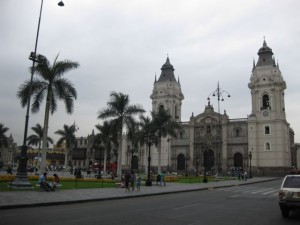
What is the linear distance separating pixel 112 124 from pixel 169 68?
2045 inches

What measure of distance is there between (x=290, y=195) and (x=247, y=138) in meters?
66.3

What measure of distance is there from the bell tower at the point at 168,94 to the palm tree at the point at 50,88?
58234 millimetres

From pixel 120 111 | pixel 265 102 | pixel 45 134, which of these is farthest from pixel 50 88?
pixel 265 102

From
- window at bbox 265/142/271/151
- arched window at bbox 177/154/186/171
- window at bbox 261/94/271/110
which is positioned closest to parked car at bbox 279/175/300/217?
window at bbox 265/142/271/151

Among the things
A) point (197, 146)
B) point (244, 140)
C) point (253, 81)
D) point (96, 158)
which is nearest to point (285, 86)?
point (253, 81)

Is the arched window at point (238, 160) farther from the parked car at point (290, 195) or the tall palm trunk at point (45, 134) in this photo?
the parked car at point (290, 195)

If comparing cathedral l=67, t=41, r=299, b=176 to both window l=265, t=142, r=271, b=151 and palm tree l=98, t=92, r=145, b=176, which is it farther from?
palm tree l=98, t=92, r=145, b=176

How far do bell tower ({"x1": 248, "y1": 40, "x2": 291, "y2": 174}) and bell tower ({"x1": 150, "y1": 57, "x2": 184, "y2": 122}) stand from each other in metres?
20.1

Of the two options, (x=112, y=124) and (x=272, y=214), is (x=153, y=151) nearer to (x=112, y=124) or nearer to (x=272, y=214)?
(x=112, y=124)

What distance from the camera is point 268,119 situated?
73250 mm

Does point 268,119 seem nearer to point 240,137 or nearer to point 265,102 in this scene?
point 265,102

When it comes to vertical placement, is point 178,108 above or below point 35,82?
above

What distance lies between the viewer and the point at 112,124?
4209 centimetres

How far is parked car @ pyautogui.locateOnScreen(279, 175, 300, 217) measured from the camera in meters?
11.3
